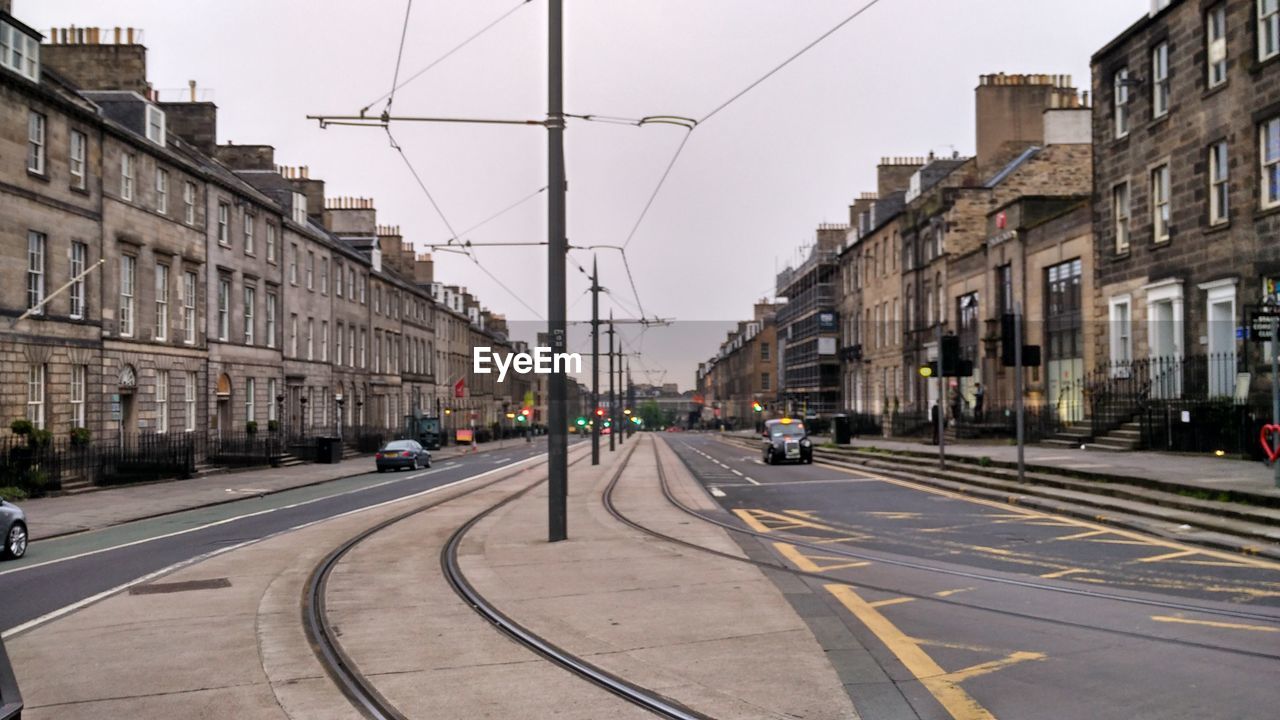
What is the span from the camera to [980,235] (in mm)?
44781

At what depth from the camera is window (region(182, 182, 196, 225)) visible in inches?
1458

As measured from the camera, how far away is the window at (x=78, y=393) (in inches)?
1180

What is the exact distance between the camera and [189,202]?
1473 inches

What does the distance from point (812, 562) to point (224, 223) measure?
35.1 m

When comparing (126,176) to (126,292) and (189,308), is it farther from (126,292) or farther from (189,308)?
(189,308)

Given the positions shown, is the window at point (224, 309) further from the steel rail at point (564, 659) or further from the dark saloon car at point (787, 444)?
the steel rail at point (564, 659)

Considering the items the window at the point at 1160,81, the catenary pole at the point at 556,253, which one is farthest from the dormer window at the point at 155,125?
the window at the point at 1160,81

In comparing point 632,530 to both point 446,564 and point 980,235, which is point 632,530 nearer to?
point 446,564

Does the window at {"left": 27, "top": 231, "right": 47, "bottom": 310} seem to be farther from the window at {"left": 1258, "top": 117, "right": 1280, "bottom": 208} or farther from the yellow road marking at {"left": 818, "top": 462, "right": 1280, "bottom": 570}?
the window at {"left": 1258, "top": 117, "right": 1280, "bottom": 208}

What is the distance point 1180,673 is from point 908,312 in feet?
152

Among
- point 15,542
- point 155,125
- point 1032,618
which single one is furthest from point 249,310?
point 1032,618

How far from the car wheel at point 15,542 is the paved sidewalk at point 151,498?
3040 millimetres

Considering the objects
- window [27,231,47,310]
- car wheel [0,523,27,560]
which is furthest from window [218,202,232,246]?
car wheel [0,523,27,560]

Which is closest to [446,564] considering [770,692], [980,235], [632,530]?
[632,530]
